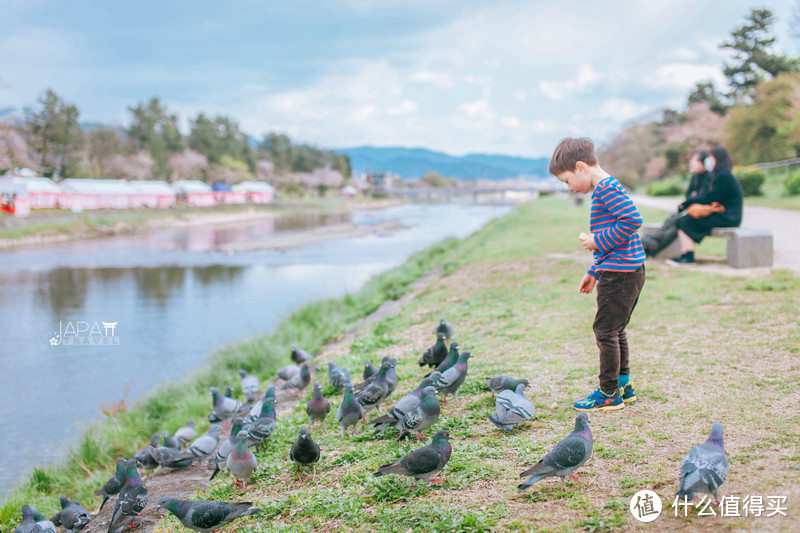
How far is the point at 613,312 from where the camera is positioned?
475 cm

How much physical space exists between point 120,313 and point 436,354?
16139 mm

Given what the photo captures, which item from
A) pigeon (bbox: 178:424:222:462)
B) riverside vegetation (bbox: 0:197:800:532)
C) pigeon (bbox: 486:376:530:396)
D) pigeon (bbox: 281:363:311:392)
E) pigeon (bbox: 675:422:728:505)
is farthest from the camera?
pigeon (bbox: 281:363:311:392)

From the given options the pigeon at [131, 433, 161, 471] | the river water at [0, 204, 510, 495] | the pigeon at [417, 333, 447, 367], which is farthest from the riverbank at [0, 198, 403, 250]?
the pigeon at [417, 333, 447, 367]

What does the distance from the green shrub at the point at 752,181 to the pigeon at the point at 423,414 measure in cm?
3164

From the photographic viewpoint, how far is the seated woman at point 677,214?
10930 mm

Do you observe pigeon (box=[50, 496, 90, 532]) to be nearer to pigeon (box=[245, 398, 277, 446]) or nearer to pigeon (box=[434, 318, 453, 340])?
pigeon (box=[245, 398, 277, 446])

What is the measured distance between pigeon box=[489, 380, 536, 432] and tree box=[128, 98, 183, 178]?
263 ft

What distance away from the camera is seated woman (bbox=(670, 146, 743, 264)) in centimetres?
1079

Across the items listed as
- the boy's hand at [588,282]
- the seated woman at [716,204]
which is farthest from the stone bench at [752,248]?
the boy's hand at [588,282]

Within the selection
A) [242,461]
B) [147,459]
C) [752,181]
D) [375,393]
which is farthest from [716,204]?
[752,181]

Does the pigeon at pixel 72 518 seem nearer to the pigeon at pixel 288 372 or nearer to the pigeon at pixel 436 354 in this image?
the pigeon at pixel 288 372

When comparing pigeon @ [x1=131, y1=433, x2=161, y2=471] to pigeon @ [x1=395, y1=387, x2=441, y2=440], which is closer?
pigeon @ [x1=395, y1=387, x2=441, y2=440]

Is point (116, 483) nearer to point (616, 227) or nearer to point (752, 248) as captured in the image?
point (616, 227)

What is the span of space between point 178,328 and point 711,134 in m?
47.3
